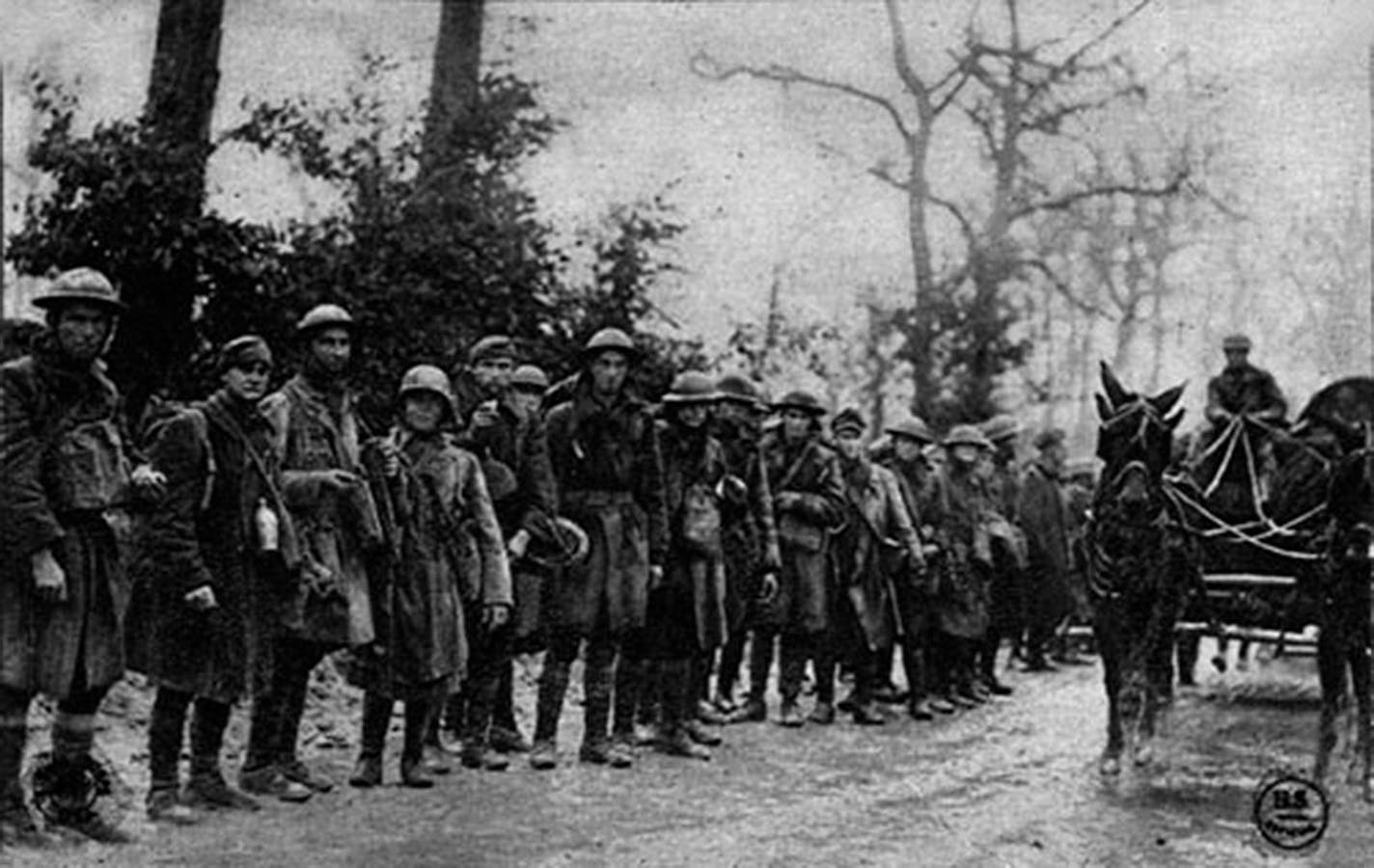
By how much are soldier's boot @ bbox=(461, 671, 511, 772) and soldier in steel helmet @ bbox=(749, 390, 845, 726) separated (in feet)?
9.05

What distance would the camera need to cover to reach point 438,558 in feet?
25.1

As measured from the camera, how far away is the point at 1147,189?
20578mm

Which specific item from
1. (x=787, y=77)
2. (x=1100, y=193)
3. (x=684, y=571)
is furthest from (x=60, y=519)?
(x=1100, y=193)

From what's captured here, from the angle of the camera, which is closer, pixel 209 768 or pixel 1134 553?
pixel 209 768

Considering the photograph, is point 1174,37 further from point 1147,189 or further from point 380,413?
point 380,413

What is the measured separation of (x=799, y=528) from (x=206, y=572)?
5153 millimetres

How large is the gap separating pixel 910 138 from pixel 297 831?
14744mm

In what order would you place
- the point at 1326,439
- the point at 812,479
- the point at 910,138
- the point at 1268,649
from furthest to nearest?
the point at 910,138 → the point at 1268,649 → the point at 812,479 → the point at 1326,439

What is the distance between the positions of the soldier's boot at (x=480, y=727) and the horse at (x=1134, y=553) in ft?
10.7

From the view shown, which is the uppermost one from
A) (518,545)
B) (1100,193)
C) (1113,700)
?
(1100,193)

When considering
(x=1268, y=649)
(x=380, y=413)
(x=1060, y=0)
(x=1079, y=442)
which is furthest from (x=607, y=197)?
(x=1079, y=442)

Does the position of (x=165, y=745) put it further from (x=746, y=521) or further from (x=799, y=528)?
(x=799, y=528)

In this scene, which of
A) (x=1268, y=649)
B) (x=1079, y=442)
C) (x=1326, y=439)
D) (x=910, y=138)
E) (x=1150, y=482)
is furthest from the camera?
(x=1079, y=442)

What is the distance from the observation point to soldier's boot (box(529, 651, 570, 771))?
339 inches
